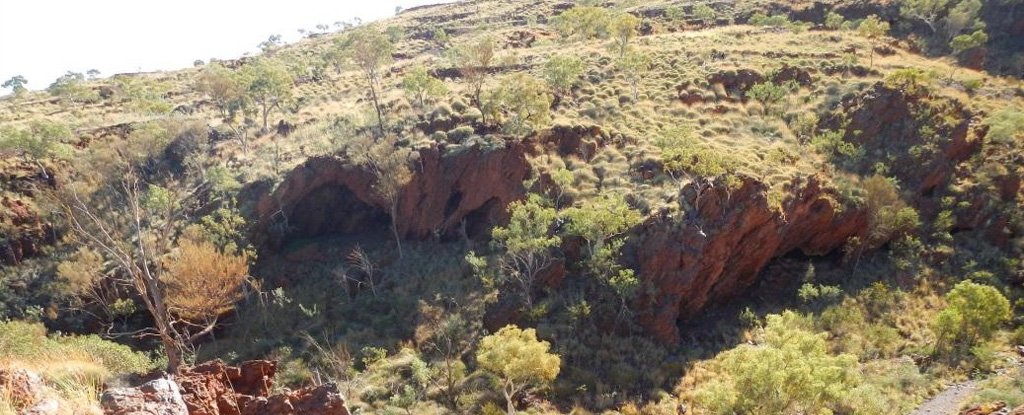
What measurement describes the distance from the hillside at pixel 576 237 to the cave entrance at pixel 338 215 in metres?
0.16

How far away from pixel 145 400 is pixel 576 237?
23568 millimetres

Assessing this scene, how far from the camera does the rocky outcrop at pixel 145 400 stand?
6.77 m

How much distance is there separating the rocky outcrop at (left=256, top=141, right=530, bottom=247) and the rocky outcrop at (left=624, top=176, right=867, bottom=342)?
→ 963 centimetres

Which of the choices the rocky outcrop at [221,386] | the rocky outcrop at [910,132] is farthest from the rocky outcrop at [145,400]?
the rocky outcrop at [910,132]

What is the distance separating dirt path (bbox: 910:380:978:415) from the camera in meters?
21.1

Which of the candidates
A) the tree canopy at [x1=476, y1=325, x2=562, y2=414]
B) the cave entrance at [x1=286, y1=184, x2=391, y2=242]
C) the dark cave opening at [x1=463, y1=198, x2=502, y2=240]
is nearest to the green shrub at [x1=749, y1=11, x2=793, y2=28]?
the dark cave opening at [x1=463, y1=198, x2=502, y2=240]

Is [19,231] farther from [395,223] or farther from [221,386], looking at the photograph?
[221,386]

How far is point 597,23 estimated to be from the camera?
60781 mm

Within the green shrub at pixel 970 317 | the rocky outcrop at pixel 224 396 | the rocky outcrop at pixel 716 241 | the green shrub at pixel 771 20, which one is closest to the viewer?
the rocky outcrop at pixel 224 396

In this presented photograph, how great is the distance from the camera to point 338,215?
127 feet

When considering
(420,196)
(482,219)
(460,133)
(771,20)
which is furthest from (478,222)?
(771,20)

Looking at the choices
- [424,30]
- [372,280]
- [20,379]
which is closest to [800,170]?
[372,280]

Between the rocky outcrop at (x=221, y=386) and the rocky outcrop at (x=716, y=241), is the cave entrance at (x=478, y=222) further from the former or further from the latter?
the rocky outcrop at (x=221, y=386)

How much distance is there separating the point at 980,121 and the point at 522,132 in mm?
29360
